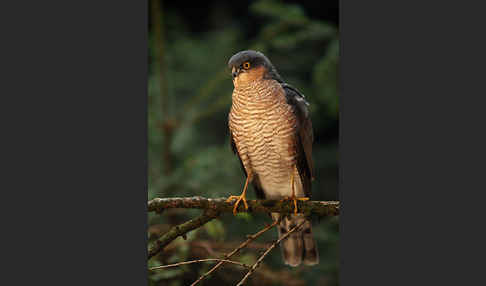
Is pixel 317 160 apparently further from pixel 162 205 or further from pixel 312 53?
pixel 162 205

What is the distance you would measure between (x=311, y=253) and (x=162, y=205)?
0.80 m

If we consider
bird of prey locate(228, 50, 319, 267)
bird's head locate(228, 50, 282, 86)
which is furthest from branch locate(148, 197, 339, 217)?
bird's head locate(228, 50, 282, 86)

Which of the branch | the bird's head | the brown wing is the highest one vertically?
the bird's head

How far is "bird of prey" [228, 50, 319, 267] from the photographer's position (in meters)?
2.08

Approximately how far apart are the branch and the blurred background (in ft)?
0.40

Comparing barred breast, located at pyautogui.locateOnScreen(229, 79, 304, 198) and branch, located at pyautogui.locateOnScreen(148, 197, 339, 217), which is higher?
barred breast, located at pyautogui.locateOnScreen(229, 79, 304, 198)

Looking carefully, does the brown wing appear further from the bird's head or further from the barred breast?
the bird's head

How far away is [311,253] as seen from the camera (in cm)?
216

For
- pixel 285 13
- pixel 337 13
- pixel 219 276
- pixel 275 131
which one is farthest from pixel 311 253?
pixel 285 13

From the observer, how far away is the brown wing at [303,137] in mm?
2113

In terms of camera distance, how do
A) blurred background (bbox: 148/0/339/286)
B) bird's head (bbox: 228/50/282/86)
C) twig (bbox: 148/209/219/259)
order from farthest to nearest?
1. blurred background (bbox: 148/0/339/286)
2. bird's head (bbox: 228/50/282/86)
3. twig (bbox: 148/209/219/259)

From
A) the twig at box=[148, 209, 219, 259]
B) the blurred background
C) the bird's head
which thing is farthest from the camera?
the blurred background

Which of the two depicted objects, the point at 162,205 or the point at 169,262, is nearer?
the point at 162,205

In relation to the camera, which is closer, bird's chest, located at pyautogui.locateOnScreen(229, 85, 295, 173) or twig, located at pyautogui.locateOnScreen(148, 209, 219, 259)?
twig, located at pyautogui.locateOnScreen(148, 209, 219, 259)
